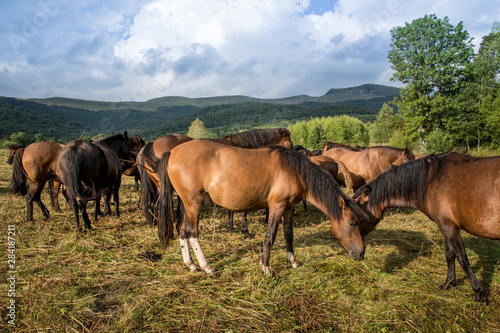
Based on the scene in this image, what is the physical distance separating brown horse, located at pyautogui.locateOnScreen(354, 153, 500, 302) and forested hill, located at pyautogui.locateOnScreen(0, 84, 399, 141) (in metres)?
68.4

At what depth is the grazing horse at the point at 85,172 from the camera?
227 inches

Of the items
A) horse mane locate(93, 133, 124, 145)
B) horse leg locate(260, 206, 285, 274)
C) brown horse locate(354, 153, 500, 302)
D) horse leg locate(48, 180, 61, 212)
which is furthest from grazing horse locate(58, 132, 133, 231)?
brown horse locate(354, 153, 500, 302)

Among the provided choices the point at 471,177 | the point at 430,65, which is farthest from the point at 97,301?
the point at 430,65

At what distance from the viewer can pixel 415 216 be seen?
23.8ft

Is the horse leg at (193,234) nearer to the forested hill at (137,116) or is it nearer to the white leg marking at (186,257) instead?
the white leg marking at (186,257)


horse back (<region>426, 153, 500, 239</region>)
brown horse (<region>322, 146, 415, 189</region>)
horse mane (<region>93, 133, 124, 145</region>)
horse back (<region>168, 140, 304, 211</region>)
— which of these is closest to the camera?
horse back (<region>426, 153, 500, 239</region>)

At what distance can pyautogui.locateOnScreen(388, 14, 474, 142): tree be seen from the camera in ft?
86.1

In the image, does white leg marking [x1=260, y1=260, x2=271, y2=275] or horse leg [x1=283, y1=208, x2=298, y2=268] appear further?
horse leg [x1=283, y1=208, x2=298, y2=268]

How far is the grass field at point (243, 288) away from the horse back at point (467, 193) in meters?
1.02

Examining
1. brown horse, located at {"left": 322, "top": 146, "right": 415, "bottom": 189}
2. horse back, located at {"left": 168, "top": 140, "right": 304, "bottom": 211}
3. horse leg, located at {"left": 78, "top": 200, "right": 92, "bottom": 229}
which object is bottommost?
horse leg, located at {"left": 78, "top": 200, "right": 92, "bottom": 229}

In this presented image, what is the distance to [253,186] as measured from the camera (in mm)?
3883

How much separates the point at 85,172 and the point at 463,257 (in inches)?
297

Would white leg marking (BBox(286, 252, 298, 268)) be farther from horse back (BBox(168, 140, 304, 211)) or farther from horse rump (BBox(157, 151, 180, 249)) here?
horse rump (BBox(157, 151, 180, 249))

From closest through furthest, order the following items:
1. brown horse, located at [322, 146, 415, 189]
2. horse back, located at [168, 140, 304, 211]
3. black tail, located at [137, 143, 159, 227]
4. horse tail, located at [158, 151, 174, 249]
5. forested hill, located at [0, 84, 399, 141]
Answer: horse back, located at [168, 140, 304, 211]
horse tail, located at [158, 151, 174, 249]
black tail, located at [137, 143, 159, 227]
brown horse, located at [322, 146, 415, 189]
forested hill, located at [0, 84, 399, 141]
